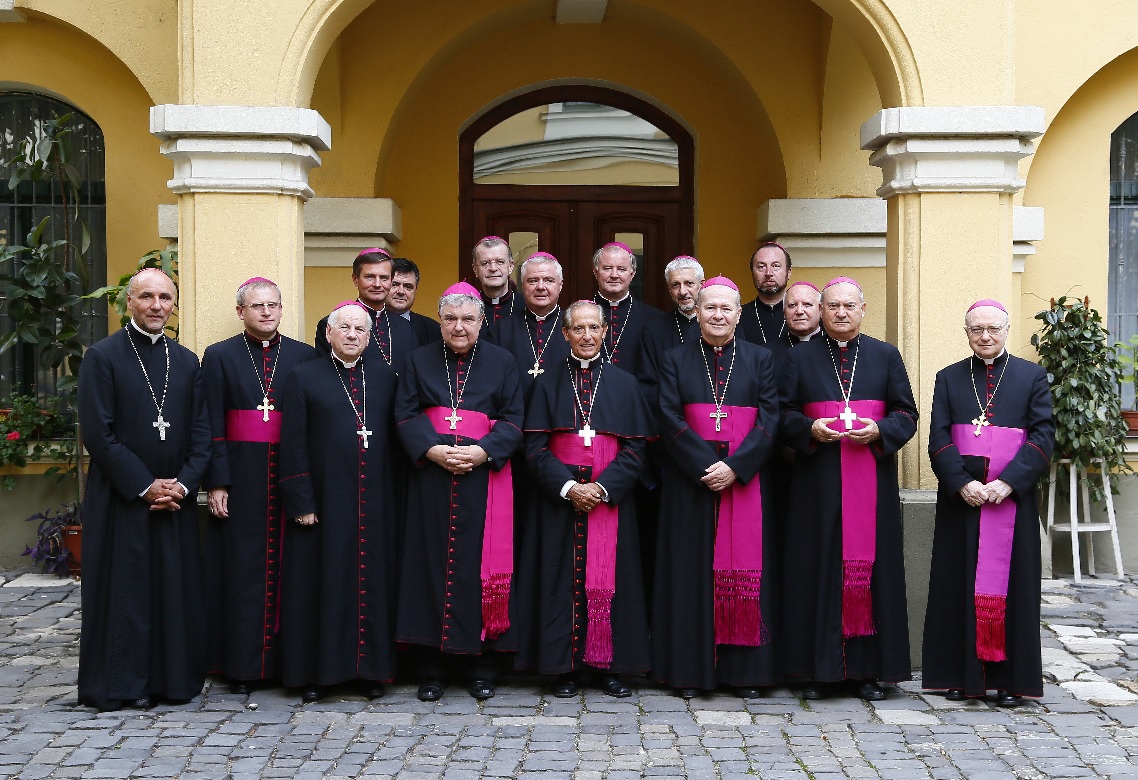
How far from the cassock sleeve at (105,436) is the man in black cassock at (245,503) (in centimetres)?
43

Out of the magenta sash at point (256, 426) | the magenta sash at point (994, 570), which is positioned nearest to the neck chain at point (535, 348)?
the magenta sash at point (256, 426)

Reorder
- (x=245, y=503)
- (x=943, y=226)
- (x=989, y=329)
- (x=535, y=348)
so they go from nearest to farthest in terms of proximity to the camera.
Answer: (x=989, y=329), (x=245, y=503), (x=943, y=226), (x=535, y=348)

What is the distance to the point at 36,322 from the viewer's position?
8.95 metres

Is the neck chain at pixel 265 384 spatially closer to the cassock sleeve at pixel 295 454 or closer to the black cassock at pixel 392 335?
the cassock sleeve at pixel 295 454

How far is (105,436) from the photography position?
587cm

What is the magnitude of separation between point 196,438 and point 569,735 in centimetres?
213

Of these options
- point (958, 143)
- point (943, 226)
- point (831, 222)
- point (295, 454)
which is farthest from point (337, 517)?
point (831, 222)

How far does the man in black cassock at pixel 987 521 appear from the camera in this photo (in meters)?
5.93

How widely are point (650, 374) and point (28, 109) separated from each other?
5311mm

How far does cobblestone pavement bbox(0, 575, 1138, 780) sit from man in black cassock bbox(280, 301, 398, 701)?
229mm

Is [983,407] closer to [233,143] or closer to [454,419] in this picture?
[454,419]

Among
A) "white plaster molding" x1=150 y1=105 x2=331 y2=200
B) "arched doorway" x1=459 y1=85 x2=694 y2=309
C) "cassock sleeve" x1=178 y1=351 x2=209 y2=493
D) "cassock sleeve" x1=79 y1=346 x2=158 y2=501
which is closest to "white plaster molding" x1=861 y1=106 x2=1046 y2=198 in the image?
"white plaster molding" x1=150 y1=105 x2=331 y2=200

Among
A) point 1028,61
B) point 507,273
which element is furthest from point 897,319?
point 1028,61

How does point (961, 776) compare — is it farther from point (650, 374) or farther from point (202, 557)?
point (202, 557)
